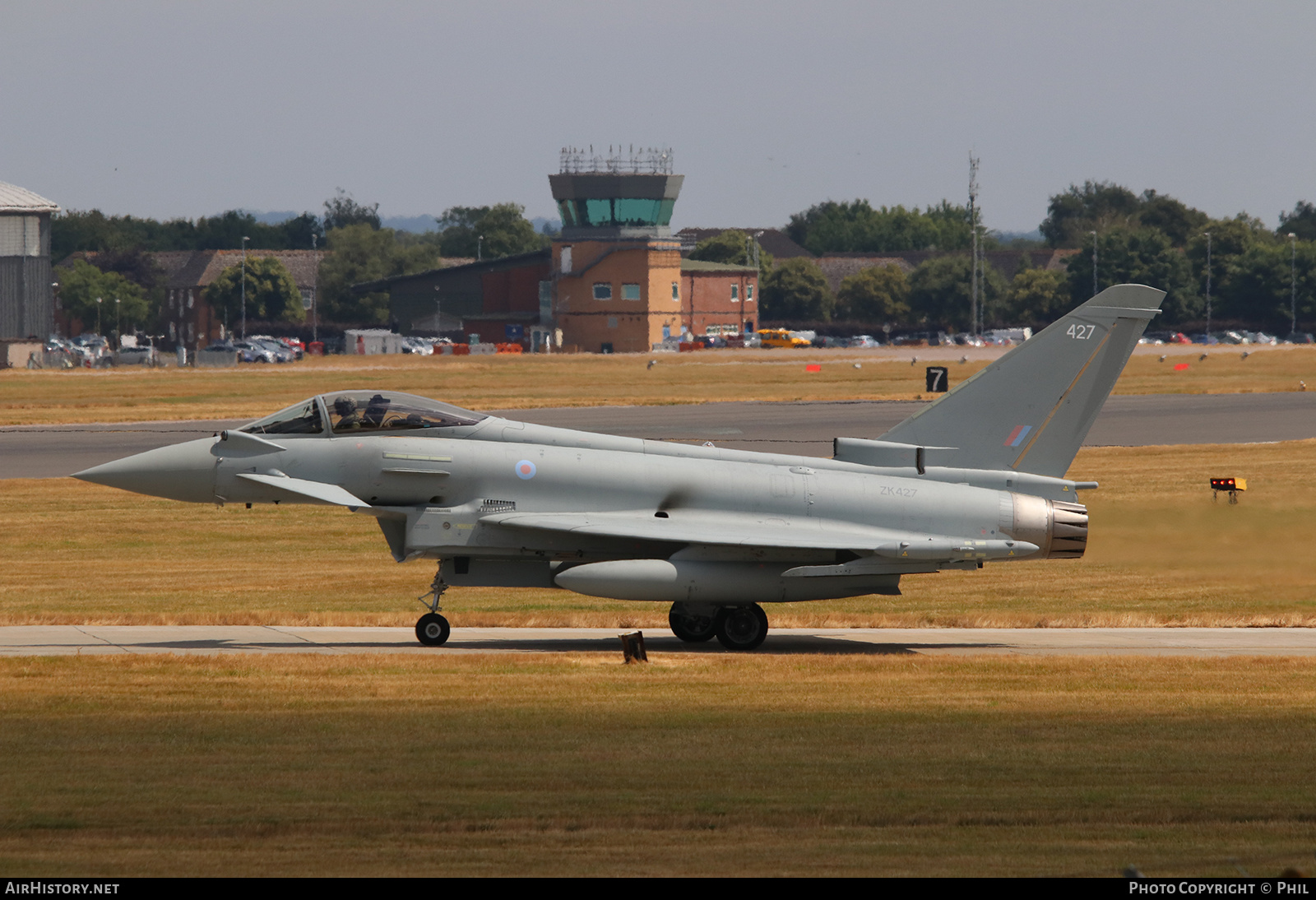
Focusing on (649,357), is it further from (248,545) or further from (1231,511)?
(1231,511)

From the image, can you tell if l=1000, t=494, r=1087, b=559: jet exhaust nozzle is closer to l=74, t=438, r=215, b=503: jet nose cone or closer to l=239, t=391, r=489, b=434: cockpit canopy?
l=239, t=391, r=489, b=434: cockpit canopy

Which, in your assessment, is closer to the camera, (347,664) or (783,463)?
(347,664)

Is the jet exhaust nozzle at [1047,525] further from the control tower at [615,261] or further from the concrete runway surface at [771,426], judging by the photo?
the control tower at [615,261]

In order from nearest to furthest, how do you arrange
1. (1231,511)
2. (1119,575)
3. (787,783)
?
(787,783) → (1231,511) → (1119,575)

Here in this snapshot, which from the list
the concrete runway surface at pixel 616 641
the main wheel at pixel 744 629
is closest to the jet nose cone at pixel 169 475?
the concrete runway surface at pixel 616 641

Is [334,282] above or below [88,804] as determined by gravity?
above

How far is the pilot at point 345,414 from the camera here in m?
18.4

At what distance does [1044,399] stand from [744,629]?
4.89m

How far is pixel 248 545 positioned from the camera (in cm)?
2916

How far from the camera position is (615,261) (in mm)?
140250

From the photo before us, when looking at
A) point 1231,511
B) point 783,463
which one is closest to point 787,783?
point 783,463

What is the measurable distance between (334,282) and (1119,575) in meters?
157

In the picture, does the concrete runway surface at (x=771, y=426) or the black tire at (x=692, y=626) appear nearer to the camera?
the black tire at (x=692, y=626)

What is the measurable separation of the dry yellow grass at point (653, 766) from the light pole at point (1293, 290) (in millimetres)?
152013
